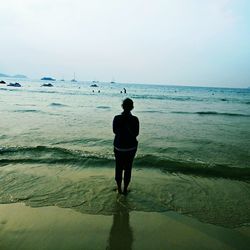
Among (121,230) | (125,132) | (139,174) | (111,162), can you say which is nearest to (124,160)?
(125,132)

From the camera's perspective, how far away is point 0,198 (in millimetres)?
6527

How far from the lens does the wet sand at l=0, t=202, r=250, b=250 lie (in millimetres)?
4707

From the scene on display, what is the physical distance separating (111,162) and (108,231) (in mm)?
4740

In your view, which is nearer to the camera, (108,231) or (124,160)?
(108,231)

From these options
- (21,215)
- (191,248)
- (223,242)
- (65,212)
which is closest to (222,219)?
(223,242)

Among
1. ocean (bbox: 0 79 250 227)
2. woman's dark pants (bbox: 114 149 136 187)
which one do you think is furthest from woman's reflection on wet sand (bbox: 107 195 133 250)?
woman's dark pants (bbox: 114 149 136 187)

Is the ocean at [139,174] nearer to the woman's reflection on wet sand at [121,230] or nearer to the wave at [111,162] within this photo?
the wave at [111,162]

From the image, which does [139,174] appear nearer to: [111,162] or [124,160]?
[111,162]

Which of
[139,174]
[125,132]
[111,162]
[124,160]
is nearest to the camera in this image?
[125,132]

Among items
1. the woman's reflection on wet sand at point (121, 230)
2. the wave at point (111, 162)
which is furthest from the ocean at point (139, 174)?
the woman's reflection on wet sand at point (121, 230)

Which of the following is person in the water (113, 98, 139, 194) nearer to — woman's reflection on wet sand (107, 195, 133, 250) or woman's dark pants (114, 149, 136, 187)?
woman's dark pants (114, 149, 136, 187)

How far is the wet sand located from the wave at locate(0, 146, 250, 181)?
3.51 metres

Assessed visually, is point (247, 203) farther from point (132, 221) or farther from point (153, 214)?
point (132, 221)

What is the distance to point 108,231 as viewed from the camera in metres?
5.15
